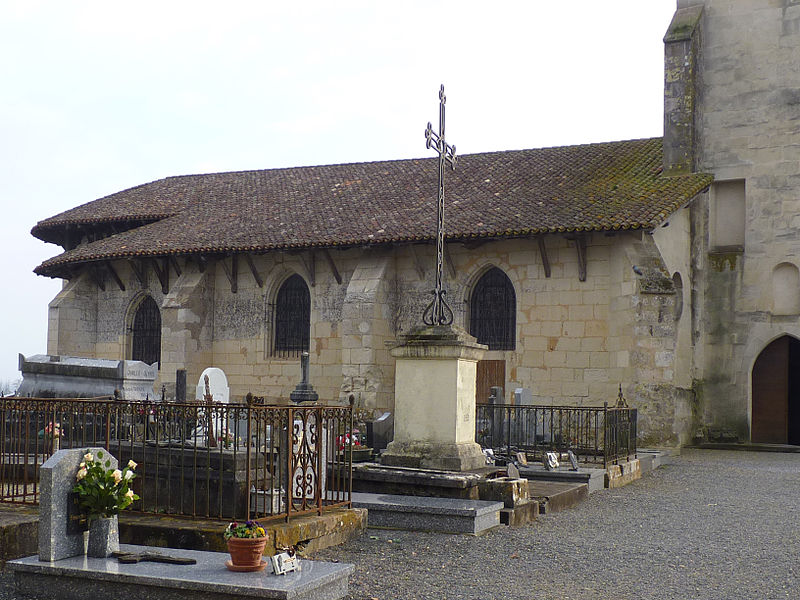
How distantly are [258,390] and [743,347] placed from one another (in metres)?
11.7

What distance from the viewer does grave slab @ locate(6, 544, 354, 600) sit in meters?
5.62

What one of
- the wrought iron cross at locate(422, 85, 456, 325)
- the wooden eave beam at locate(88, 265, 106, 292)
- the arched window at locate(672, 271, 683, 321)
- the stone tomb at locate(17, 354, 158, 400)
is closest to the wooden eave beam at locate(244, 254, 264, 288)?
the wooden eave beam at locate(88, 265, 106, 292)

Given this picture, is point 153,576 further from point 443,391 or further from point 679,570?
point 443,391

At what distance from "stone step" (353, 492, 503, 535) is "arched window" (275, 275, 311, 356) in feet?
44.2

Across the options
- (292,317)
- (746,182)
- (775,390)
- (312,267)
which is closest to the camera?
(775,390)

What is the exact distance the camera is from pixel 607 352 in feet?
62.2

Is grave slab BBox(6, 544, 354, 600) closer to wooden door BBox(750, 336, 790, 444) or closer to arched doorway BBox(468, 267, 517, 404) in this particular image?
arched doorway BBox(468, 267, 517, 404)

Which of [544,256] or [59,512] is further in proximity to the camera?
[544,256]

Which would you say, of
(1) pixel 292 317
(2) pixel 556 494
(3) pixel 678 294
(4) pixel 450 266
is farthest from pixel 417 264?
(2) pixel 556 494

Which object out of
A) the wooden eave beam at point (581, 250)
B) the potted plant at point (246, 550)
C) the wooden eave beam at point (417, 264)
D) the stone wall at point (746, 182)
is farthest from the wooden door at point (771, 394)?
the potted plant at point (246, 550)

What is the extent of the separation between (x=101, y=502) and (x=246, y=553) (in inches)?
46.3

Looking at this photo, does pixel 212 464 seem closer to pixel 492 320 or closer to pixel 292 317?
pixel 492 320

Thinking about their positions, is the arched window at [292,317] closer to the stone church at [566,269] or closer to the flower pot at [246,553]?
the stone church at [566,269]

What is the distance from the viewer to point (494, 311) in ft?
67.7
